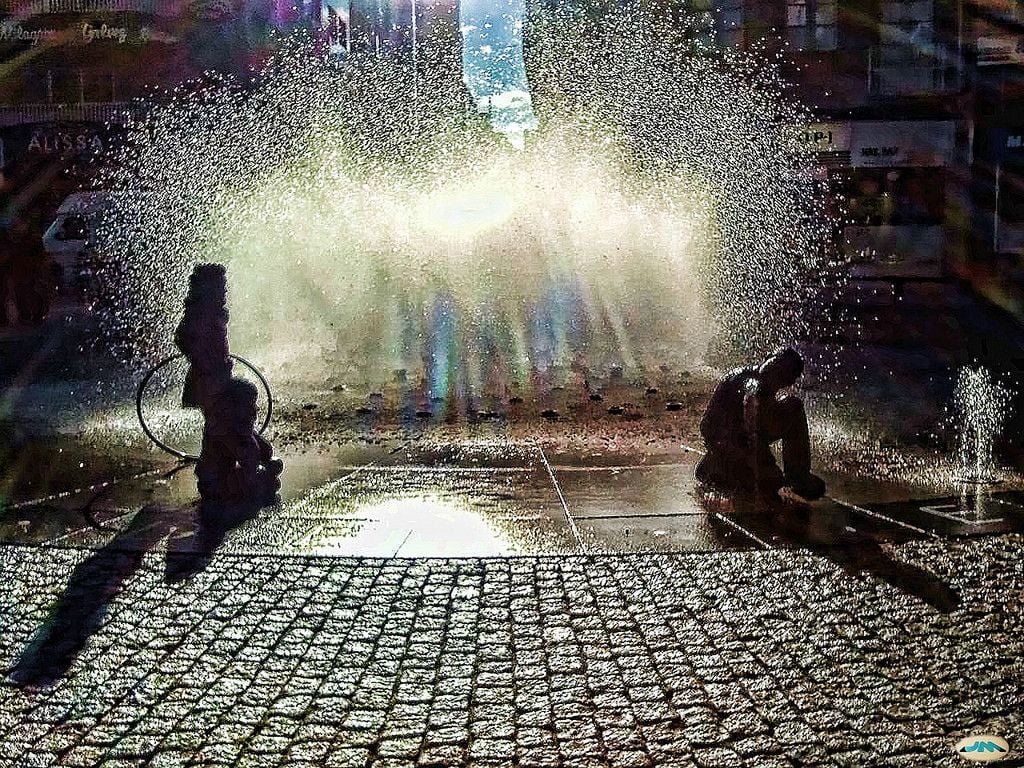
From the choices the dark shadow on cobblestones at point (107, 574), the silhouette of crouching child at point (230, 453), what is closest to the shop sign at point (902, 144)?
the silhouette of crouching child at point (230, 453)

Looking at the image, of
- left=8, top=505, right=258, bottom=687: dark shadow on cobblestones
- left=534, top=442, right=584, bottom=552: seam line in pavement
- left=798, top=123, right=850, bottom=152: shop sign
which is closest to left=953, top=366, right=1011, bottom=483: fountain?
left=534, top=442, right=584, bottom=552: seam line in pavement

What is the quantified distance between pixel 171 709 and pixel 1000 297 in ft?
85.5

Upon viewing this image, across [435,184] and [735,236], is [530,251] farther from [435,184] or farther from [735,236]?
[735,236]

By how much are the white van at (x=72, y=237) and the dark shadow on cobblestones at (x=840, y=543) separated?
23431 millimetres

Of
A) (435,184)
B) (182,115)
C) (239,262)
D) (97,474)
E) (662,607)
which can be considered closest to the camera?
(662,607)

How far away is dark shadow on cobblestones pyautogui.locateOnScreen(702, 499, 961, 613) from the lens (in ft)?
19.1

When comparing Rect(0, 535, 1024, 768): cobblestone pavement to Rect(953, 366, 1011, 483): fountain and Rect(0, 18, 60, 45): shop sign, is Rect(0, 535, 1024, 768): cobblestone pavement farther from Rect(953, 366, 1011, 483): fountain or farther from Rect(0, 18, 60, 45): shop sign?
Rect(0, 18, 60, 45): shop sign

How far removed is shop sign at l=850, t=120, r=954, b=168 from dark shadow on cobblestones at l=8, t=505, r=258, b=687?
95.2ft

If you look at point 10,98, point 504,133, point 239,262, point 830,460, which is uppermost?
point 10,98

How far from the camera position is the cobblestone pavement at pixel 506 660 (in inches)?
165

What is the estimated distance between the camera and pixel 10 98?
126ft

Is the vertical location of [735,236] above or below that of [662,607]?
above

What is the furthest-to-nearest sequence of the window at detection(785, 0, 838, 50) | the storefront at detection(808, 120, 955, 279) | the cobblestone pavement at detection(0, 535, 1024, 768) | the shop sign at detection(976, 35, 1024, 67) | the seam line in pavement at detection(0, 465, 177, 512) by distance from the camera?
the window at detection(785, 0, 838, 50)
the storefront at detection(808, 120, 955, 279)
the shop sign at detection(976, 35, 1024, 67)
the seam line in pavement at detection(0, 465, 177, 512)
the cobblestone pavement at detection(0, 535, 1024, 768)

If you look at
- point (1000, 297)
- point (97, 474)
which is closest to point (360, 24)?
point (1000, 297)
